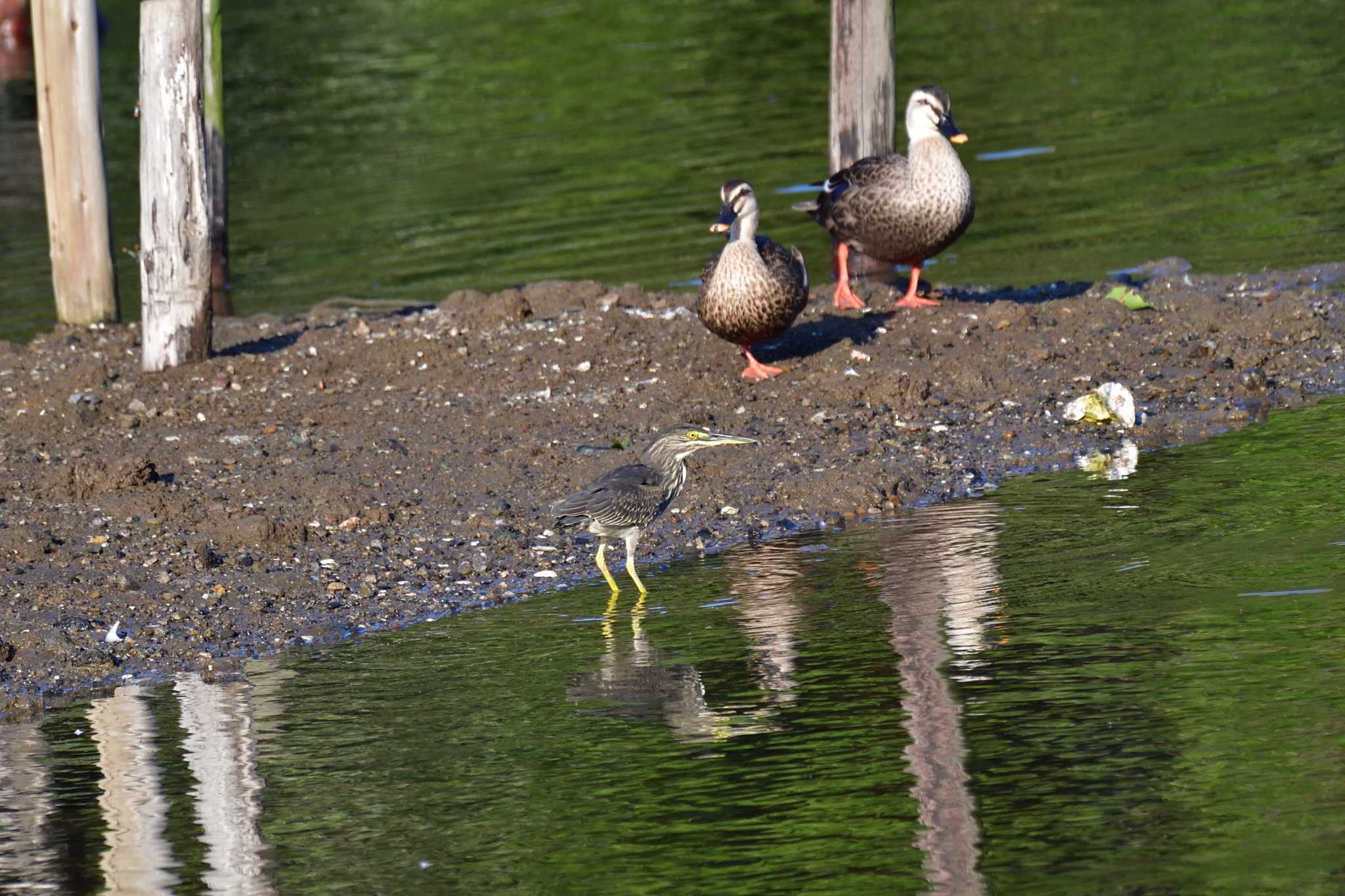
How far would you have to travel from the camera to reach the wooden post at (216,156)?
49.8 ft

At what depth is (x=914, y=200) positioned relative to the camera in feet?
43.3

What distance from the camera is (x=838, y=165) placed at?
14.8 m

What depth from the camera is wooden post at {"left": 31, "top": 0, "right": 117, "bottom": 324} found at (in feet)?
45.6

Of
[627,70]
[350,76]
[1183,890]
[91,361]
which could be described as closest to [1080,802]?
[1183,890]

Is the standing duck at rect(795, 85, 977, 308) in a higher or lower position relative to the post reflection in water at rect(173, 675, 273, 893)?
higher

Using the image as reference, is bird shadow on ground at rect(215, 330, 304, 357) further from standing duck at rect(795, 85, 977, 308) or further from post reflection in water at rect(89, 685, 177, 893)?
post reflection in water at rect(89, 685, 177, 893)

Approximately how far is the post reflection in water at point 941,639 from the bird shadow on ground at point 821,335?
9.94ft

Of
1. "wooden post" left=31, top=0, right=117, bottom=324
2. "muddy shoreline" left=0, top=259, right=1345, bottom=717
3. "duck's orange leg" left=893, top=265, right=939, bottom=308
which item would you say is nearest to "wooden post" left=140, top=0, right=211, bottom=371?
"muddy shoreline" left=0, top=259, right=1345, bottom=717

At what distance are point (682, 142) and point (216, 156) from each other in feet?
26.1

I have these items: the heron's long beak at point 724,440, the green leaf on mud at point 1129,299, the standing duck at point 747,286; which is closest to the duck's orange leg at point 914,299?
the green leaf on mud at point 1129,299

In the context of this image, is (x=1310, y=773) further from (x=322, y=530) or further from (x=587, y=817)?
(x=322, y=530)

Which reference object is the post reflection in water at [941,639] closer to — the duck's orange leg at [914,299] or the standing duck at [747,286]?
the standing duck at [747,286]

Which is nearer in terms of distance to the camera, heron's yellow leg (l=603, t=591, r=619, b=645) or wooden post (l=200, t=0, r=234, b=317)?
heron's yellow leg (l=603, t=591, r=619, b=645)

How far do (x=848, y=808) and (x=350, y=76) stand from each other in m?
25.4
